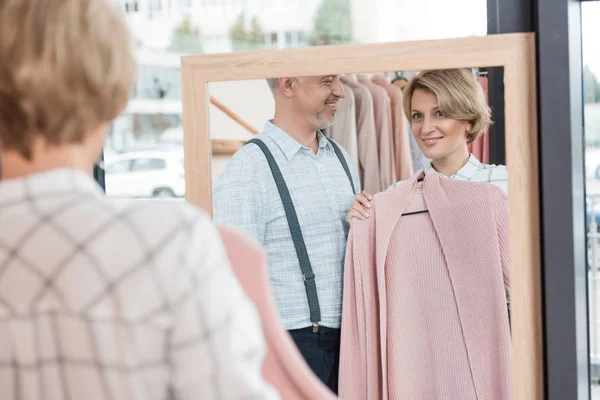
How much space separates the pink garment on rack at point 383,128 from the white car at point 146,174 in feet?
1.90

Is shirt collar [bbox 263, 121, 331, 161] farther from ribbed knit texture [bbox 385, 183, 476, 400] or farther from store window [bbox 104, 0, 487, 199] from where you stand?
ribbed knit texture [bbox 385, 183, 476, 400]

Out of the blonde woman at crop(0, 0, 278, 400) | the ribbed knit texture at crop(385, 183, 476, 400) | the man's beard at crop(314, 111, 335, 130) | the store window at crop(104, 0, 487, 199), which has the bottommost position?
the ribbed knit texture at crop(385, 183, 476, 400)

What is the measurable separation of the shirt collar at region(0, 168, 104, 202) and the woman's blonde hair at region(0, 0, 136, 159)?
4cm

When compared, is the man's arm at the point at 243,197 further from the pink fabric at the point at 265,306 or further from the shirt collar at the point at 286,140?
the pink fabric at the point at 265,306

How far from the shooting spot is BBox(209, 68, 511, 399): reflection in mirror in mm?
1794

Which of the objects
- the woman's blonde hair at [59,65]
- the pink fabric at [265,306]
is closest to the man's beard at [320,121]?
the pink fabric at [265,306]

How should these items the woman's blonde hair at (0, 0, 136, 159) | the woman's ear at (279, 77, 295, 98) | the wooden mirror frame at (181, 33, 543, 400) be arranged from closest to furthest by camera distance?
the woman's blonde hair at (0, 0, 136, 159) → the wooden mirror frame at (181, 33, 543, 400) → the woman's ear at (279, 77, 295, 98)

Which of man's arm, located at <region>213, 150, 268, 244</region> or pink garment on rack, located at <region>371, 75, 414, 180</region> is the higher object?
pink garment on rack, located at <region>371, 75, 414, 180</region>

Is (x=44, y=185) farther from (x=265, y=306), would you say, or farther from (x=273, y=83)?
(x=273, y=83)

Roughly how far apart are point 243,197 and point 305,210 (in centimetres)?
17

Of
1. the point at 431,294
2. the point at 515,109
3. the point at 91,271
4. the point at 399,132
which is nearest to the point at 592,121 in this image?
the point at 515,109

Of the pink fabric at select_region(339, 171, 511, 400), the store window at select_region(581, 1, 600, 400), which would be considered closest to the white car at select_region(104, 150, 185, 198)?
the pink fabric at select_region(339, 171, 511, 400)

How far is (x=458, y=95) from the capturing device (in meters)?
1.80

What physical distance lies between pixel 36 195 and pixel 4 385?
23 cm
